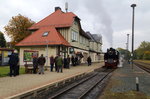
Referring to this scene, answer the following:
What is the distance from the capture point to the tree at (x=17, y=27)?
45.9 meters

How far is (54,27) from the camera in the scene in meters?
26.6

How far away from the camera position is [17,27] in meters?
46.9

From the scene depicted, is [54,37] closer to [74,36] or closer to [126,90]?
[74,36]

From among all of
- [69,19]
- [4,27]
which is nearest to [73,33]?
[69,19]

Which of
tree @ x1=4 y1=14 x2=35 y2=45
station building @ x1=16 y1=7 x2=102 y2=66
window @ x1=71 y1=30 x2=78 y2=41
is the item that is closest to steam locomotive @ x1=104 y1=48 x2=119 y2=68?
station building @ x1=16 y1=7 x2=102 y2=66

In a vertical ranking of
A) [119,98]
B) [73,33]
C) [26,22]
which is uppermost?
[26,22]

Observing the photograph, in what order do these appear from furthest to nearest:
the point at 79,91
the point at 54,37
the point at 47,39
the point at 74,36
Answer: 1. the point at 74,36
2. the point at 47,39
3. the point at 54,37
4. the point at 79,91

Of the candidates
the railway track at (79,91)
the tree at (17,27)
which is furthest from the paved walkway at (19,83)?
the tree at (17,27)

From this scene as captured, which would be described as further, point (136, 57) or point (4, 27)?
point (136, 57)

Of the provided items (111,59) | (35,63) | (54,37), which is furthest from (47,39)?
(111,59)

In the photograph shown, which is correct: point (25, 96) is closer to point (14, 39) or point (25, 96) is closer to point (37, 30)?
point (37, 30)

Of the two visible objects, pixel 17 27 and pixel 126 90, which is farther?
pixel 17 27

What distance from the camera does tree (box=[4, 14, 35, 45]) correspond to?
45938mm

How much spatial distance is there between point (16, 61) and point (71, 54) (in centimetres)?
1550
